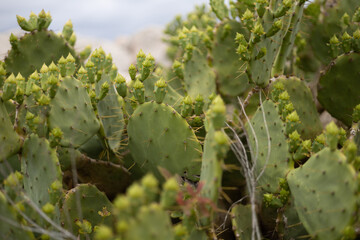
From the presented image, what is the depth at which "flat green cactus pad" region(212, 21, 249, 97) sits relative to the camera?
2.71 metres

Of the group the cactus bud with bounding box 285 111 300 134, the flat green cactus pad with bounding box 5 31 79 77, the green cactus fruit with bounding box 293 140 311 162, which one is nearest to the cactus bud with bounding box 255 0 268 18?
the cactus bud with bounding box 285 111 300 134

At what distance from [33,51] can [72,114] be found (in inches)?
31.6

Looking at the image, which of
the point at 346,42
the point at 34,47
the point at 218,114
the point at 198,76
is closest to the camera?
the point at 218,114

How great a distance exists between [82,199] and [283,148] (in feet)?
2.88

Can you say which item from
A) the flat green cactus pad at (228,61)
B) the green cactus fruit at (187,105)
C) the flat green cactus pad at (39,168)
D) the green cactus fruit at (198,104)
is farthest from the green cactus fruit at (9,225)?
the flat green cactus pad at (228,61)

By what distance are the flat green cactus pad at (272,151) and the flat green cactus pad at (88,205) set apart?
685mm

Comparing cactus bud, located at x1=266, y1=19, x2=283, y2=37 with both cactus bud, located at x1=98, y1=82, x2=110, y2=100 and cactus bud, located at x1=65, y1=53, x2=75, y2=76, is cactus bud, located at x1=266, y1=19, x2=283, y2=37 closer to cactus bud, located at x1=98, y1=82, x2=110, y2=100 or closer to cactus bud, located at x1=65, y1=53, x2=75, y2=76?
cactus bud, located at x1=98, y1=82, x2=110, y2=100

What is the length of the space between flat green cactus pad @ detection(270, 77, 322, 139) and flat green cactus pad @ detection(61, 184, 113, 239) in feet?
3.32

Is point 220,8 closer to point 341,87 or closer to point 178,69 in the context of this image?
point 178,69

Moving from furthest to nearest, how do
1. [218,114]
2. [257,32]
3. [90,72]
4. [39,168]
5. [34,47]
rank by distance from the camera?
[34,47], [90,72], [257,32], [39,168], [218,114]

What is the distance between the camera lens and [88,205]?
1.81 metres

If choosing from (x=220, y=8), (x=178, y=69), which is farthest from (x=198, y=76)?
(x=220, y=8)

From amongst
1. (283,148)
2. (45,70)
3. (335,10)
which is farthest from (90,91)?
(335,10)

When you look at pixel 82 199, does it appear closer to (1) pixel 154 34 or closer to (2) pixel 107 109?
(2) pixel 107 109
